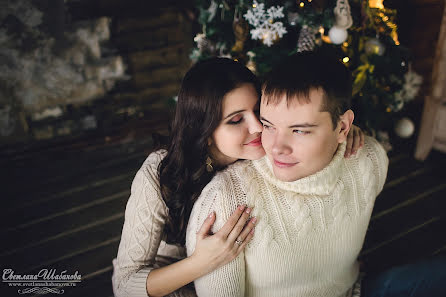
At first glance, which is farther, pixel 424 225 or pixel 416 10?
pixel 416 10

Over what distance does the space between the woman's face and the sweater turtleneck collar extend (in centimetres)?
11

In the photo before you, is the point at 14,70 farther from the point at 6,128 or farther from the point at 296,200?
the point at 296,200

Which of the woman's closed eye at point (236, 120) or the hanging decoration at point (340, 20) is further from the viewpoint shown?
the hanging decoration at point (340, 20)

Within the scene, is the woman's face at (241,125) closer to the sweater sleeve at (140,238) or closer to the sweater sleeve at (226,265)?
the sweater sleeve at (226,265)

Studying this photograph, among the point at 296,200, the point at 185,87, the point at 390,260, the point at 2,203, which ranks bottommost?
the point at 390,260

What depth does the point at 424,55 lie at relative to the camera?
10.7 feet

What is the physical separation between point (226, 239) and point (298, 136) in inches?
15.9

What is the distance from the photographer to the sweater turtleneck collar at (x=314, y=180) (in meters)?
1.05

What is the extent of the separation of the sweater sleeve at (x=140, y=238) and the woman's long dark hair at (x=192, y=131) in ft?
0.18

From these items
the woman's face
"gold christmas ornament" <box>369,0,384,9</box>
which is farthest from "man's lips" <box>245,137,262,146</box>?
"gold christmas ornament" <box>369,0,384,9</box>

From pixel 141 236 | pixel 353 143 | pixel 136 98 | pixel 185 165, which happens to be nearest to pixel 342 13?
pixel 353 143

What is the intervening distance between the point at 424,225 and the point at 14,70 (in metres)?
4.08

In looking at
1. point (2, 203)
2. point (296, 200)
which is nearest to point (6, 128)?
point (2, 203)

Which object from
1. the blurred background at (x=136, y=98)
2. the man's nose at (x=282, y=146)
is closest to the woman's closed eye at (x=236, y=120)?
the man's nose at (x=282, y=146)
